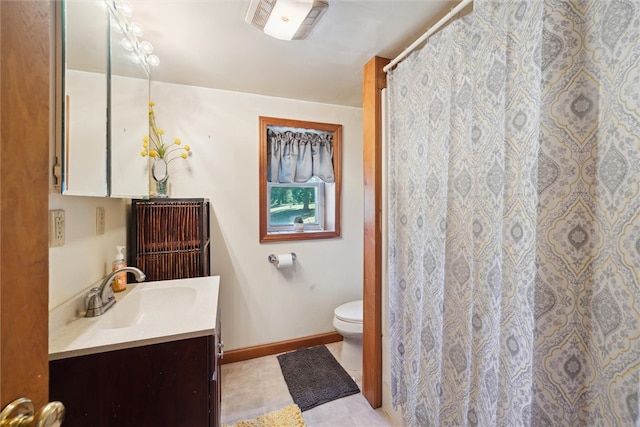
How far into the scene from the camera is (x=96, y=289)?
1080mm

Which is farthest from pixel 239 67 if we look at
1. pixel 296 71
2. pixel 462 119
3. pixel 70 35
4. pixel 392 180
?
pixel 462 119

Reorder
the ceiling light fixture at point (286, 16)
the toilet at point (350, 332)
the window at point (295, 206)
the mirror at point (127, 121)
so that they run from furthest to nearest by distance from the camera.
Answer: the window at point (295, 206) → the toilet at point (350, 332) → the mirror at point (127, 121) → the ceiling light fixture at point (286, 16)

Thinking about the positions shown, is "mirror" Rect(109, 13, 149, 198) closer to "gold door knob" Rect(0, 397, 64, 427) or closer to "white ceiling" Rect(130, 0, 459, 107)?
"white ceiling" Rect(130, 0, 459, 107)

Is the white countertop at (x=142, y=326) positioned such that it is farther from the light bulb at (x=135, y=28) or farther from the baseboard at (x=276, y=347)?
the light bulb at (x=135, y=28)

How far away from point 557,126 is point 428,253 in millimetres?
642

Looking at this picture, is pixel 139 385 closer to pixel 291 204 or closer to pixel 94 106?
pixel 94 106

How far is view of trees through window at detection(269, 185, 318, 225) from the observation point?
7.74 feet

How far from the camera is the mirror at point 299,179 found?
220 centimetres

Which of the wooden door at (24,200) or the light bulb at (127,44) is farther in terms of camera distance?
the light bulb at (127,44)

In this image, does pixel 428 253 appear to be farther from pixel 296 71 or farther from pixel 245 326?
pixel 245 326

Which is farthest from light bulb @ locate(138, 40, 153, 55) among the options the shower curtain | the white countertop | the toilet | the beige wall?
the toilet

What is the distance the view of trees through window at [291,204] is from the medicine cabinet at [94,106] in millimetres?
1072

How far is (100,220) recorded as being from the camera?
1271 millimetres

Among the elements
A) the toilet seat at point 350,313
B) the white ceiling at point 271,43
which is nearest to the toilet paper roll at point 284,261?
the toilet seat at point 350,313
